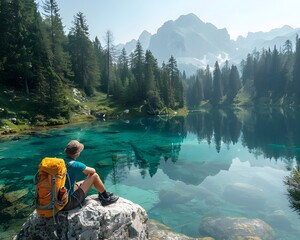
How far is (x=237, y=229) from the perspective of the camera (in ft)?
45.3

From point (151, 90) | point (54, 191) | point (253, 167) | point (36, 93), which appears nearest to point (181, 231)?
point (54, 191)

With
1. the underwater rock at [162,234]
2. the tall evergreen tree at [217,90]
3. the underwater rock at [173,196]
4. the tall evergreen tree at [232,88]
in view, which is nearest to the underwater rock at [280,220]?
the underwater rock at [162,234]

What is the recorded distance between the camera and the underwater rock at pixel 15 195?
1688cm

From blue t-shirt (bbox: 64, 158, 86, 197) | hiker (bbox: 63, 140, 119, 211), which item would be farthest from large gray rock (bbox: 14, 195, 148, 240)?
blue t-shirt (bbox: 64, 158, 86, 197)

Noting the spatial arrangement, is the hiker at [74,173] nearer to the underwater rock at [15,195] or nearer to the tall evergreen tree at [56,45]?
the underwater rock at [15,195]

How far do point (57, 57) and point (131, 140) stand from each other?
3702cm

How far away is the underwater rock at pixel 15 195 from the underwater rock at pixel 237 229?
12163 mm

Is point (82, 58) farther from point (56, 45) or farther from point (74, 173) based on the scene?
point (74, 173)

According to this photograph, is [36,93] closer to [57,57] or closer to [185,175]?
[57,57]

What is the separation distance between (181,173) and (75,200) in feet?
61.4

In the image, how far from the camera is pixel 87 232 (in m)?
7.21

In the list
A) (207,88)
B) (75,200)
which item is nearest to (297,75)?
(207,88)

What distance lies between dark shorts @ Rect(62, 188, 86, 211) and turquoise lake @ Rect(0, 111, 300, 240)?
22.6 ft

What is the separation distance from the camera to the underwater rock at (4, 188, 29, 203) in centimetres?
Answer: 1688
